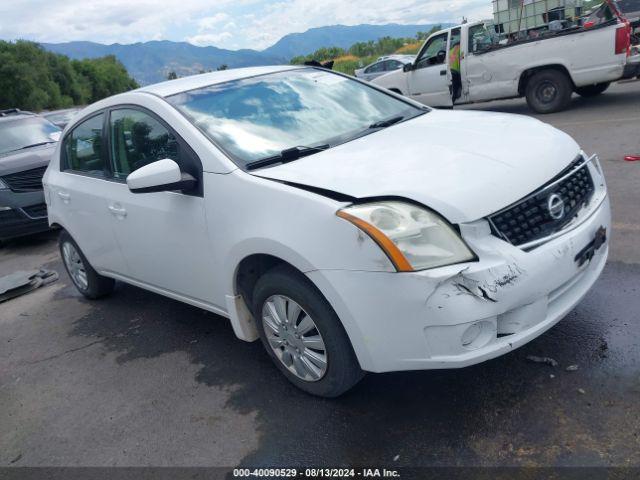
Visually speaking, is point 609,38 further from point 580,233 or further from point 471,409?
point 471,409

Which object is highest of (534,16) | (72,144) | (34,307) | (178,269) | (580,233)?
(534,16)

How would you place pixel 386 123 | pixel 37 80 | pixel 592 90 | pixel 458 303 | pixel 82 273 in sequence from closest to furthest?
pixel 458 303, pixel 386 123, pixel 82 273, pixel 592 90, pixel 37 80

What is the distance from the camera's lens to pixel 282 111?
3553 mm

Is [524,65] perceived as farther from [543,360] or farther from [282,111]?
[543,360]

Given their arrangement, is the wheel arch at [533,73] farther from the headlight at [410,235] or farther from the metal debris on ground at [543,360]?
the headlight at [410,235]

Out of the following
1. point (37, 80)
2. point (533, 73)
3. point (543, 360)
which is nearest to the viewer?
point (543, 360)

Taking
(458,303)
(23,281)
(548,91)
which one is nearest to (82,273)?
(23,281)

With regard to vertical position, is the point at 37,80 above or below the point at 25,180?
above

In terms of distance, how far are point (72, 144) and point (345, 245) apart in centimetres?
325

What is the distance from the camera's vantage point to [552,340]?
3154mm

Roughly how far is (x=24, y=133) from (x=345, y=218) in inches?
336

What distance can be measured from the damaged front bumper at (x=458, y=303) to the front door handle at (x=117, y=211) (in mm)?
1802

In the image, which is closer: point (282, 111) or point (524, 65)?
point (282, 111)

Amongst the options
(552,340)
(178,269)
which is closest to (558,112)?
(552,340)
